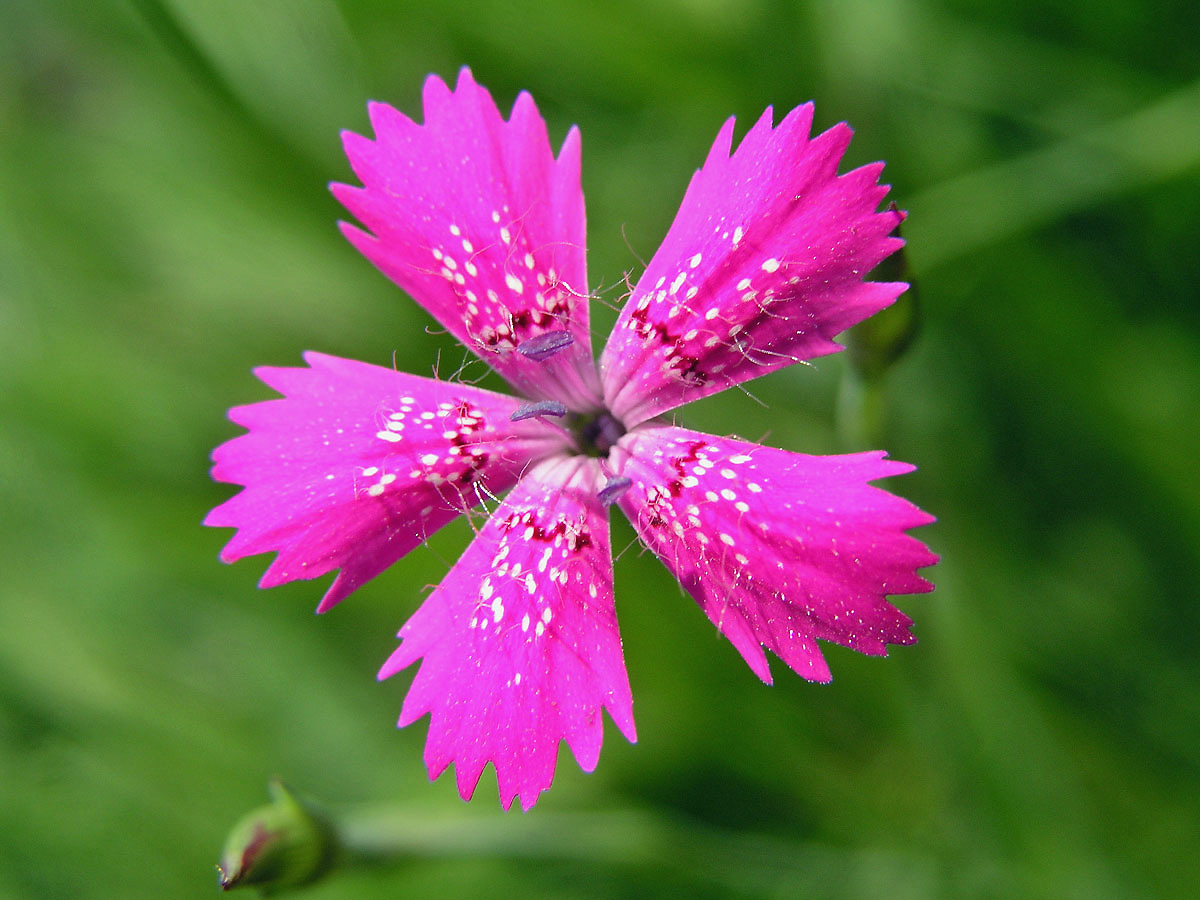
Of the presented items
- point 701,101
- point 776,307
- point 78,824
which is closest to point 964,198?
point 701,101

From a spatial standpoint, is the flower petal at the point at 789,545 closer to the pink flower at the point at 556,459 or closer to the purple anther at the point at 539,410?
the pink flower at the point at 556,459

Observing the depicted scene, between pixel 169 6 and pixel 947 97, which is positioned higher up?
pixel 169 6

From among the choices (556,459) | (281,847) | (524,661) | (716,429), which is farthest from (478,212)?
(716,429)

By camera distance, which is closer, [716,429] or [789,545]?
[789,545]

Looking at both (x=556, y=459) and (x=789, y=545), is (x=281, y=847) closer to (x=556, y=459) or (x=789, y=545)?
(x=556, y=459)

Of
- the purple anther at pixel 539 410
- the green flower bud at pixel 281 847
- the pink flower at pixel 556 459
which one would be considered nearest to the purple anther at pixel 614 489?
the pink flower at pixel 556 459

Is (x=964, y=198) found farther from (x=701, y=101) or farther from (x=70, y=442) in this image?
(x=70, y=442)

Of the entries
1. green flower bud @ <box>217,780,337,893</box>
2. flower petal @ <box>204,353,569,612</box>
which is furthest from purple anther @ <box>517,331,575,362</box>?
green flower bud @ <box>217,780,337,893</box>
